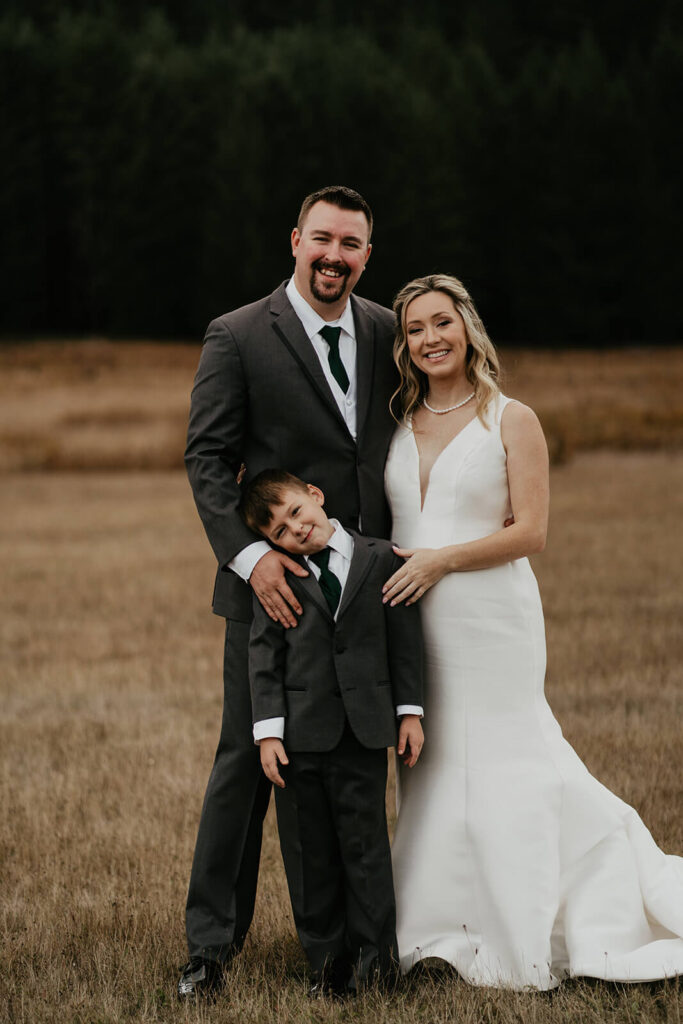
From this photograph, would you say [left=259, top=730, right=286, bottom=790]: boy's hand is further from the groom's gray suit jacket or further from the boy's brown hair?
the boy's brown hair

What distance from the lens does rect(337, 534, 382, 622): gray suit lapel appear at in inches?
142

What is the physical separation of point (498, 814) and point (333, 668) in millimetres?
742

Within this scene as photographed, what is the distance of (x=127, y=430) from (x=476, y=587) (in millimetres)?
21940

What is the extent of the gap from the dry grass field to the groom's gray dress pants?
0.18 metres

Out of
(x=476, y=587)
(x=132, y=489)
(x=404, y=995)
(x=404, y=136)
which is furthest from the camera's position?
(x=404, y=136)

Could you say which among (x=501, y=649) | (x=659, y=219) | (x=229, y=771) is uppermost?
(x=659, y=219)

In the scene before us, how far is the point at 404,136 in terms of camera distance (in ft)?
132

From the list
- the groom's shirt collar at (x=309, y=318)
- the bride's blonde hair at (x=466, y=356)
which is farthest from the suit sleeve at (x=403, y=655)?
the groom's shirt collar at (x=309, y=318)

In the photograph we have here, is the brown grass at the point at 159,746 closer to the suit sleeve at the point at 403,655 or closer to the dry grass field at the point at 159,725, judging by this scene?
the dry grass field at the point at 159,725

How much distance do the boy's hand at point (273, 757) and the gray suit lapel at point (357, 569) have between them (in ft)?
1.48

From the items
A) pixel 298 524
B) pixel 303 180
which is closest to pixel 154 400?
pixel 303 180

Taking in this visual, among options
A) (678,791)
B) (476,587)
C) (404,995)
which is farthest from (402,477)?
(678,791)

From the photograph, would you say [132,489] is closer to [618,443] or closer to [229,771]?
[618,443]

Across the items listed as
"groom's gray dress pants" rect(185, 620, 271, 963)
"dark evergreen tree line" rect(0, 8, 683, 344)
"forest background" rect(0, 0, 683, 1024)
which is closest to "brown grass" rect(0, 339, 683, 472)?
"forest background" rect(0, 0, 683, 1024)
